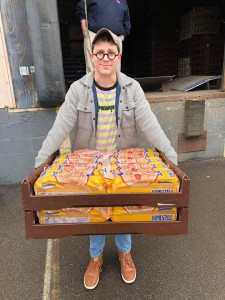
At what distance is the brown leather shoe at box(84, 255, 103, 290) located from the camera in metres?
2.18

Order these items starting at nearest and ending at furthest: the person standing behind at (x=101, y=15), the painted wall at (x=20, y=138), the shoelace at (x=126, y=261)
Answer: the shoelace at (x=126, y=261), the person standing behind at (x=101, y=15), the painted wall at (x=20, y=138)

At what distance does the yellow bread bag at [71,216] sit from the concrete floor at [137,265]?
3.00 ft

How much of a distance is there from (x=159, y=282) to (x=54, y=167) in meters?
1.35

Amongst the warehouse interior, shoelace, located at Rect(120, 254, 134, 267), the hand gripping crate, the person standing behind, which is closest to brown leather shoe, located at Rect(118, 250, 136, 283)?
shoelace, located at Rect(120, 254, 134, 267)

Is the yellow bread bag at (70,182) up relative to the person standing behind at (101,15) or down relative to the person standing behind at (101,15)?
down

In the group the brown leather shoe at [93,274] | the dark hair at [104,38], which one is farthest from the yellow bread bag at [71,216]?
the dark hair at [104,38]

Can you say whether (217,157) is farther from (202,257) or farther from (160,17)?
(160,17)

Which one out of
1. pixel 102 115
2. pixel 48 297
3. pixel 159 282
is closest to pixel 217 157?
pixel 159 282

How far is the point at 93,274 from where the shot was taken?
7.29ft

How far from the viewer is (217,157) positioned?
15.8 feet

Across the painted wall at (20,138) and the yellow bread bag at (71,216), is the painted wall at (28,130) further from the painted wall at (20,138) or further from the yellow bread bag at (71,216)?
the yellow bread bag at (71,216)

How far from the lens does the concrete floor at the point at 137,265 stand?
7.04 ft

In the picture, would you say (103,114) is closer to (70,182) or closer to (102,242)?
(70,182)

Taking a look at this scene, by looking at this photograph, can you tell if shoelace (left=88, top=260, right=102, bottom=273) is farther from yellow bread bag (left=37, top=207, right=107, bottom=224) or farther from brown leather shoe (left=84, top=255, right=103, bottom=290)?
yellow bread bag (left=37, top=207, right=107, bottom=224)
